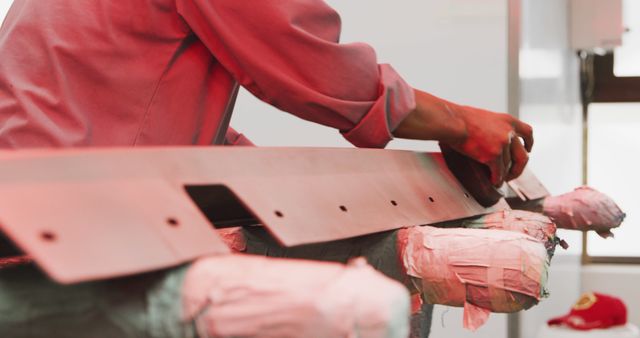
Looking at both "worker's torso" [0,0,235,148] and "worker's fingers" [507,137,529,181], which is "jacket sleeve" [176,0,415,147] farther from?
"worker's fingers" [507,137,529,181]

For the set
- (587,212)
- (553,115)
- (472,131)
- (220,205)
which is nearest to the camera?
(220,205)

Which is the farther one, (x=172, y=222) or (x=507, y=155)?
(x=507, y=155)

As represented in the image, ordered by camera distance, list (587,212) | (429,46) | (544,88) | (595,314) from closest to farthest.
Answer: (587,212) < (429,46) < (544,88) < (595,314)

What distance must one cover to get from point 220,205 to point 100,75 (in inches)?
13.7

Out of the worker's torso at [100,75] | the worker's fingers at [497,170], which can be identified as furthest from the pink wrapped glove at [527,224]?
the worker's torso at [100,75]

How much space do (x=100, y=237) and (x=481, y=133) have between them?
71cm

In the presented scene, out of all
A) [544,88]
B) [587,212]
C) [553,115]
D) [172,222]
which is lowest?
[553,115]

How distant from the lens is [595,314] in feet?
10.7

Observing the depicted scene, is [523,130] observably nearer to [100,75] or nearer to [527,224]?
[527,224]

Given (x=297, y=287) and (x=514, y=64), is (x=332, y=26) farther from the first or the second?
(x=514, y=64)

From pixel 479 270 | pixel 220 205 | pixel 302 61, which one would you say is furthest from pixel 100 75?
pixel 479 270

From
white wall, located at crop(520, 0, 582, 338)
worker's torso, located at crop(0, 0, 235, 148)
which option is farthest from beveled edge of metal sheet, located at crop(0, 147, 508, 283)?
white wall, located at crop(520, 0, 582, 338)

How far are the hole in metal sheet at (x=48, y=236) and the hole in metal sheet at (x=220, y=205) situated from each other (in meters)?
0.17

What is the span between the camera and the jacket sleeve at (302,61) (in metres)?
0.94
